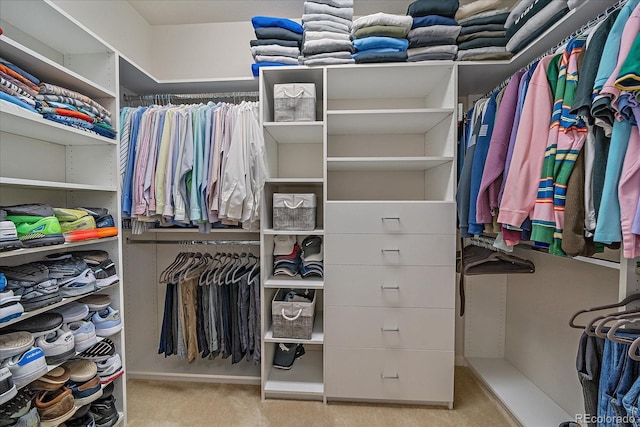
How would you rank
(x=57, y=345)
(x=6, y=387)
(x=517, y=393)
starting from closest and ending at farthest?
(x=6, y=387)
(x=57, y=345)
(x=517, y=393)

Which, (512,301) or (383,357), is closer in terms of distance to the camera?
(383,357)

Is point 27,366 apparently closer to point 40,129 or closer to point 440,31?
point 40,129

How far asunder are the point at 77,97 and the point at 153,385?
173cm

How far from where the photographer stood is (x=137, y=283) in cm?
212

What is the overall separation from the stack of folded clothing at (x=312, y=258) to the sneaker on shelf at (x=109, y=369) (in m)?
1.04

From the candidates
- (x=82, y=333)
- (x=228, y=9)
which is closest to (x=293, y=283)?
(x=82, y=333)

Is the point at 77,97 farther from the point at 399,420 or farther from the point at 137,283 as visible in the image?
the point at 399,420

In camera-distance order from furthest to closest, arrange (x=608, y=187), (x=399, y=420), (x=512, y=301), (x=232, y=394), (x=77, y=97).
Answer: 1. (x=512, y=301)
2. (x=232, y=394)
3. (x=399, y=420)
4. (x=77, y=97)
5. (x=608, y=187)

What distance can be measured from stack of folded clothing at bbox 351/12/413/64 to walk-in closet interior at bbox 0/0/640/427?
64 millimetres

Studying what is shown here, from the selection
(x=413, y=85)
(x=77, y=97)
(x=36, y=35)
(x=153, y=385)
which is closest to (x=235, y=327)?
(x=153, y=385)

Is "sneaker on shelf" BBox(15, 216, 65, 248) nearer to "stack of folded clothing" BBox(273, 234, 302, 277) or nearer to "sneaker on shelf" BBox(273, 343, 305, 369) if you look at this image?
"stack of folded clothing" BBox(273, 234, 302, 277)

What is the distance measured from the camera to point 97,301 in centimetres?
146

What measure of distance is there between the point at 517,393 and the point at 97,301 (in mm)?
2349

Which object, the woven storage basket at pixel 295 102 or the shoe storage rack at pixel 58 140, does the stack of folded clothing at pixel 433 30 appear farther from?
the shoe storage rack at pixel 58 140
